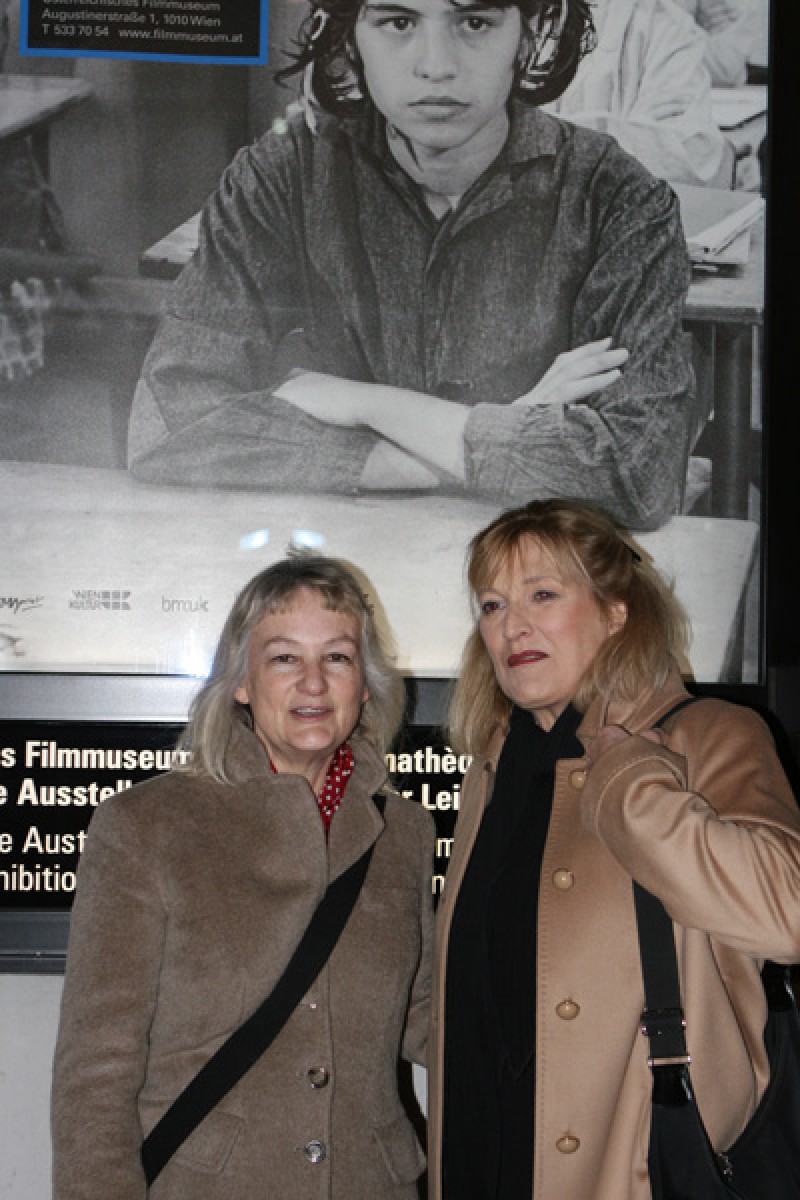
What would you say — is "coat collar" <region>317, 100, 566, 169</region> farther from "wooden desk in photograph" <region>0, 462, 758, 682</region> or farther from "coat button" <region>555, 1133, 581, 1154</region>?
"coat button" <region>555, 1133, 581, 1154</region>

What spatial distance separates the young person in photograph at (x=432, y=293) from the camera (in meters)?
2.97

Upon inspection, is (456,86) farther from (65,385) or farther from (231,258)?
(65,385)

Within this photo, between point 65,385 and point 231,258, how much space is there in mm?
488

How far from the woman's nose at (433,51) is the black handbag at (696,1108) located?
81.6 inches

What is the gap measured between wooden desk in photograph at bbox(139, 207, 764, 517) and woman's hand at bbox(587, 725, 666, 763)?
129 centimetres

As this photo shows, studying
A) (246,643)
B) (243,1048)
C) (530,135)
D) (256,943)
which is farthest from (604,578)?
(530,135)

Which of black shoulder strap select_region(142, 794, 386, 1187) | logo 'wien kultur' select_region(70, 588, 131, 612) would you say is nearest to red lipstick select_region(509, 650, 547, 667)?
black shoulder strap select_region(142, 794, 386, 1187)

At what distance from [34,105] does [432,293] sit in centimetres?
102

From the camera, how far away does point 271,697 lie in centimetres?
210

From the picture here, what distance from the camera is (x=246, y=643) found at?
216 cm

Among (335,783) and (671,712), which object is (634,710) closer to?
(671,712)

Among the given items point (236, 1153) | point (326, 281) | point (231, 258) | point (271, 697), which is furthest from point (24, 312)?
point (236, 1153)

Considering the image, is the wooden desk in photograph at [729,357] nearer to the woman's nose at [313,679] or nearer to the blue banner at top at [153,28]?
the blue banner at top at [153,28]

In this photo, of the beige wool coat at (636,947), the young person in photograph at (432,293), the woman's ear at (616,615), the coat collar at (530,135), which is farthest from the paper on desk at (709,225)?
the beige wool coat at (636,947)
